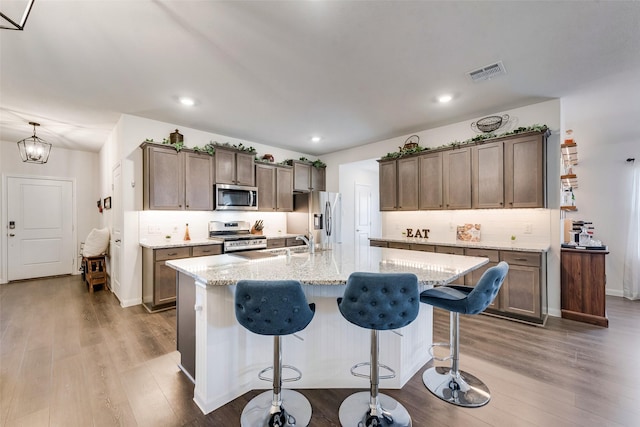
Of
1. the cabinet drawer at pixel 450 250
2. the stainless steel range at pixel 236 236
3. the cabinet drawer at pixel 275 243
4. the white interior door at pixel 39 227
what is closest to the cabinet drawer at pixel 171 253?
the stainless steel range at pixel 236 236

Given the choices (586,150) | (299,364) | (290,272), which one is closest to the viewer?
(290,272)

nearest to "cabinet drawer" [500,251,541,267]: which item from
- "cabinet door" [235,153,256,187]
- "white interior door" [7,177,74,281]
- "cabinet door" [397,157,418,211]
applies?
"cabinet door" [397,157,418,211]

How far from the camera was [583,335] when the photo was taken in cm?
299

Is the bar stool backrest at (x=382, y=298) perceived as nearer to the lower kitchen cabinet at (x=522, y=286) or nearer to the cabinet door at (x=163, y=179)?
the lower kitchen cabinet at (x=522, y=286)

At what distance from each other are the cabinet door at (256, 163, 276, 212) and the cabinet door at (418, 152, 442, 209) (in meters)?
2.69

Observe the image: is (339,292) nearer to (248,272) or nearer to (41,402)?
(248,272)

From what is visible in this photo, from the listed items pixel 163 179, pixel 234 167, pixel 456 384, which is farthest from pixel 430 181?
pixel 163 179

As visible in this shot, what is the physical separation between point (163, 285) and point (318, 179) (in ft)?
12.2

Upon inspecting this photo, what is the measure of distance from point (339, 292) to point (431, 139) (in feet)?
11.9

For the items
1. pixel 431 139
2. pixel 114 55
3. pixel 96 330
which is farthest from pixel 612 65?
pixel 96 330

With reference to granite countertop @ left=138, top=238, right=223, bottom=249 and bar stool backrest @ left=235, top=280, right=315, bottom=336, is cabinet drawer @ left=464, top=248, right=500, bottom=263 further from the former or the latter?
granite countertop @ left=138, top=238, right=223, bottom=249

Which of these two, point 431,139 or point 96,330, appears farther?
point 431,139

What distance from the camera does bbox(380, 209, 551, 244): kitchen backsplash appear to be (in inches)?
144

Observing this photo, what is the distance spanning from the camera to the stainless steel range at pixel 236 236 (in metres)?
4.36
